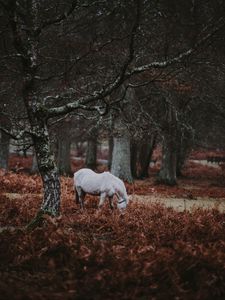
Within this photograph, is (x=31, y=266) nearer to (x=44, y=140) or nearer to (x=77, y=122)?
(x=44, y=140)

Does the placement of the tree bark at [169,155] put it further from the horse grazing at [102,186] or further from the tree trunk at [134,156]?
the horse grazing at [102,186]

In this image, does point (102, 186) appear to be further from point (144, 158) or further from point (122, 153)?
point (144, 158)

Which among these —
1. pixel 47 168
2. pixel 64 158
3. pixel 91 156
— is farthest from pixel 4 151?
pixel 47 168

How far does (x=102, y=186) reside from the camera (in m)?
11.9

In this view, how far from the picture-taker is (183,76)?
19.1 meters

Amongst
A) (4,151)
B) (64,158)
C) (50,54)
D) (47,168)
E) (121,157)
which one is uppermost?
(50,54)

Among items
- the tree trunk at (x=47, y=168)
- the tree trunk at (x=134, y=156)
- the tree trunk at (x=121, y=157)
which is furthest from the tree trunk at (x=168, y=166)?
the tree trunk at (x=47, y=168)

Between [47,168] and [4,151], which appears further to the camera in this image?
[4,151]

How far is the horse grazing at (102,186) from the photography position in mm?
11773

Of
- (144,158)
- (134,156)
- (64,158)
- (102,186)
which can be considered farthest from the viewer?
(144,158)

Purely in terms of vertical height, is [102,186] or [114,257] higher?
[102,186]

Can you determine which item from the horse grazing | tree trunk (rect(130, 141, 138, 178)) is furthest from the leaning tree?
tree trunk (rect(130, 141, 138, 178))

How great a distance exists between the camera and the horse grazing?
1177 cm

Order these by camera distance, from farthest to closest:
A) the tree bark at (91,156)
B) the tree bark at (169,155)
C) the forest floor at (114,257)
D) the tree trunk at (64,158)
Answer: the tree bark at (91,156), the tree trunk at (64,158), the tree bark at (169,155), the forest floor at (114,257)
